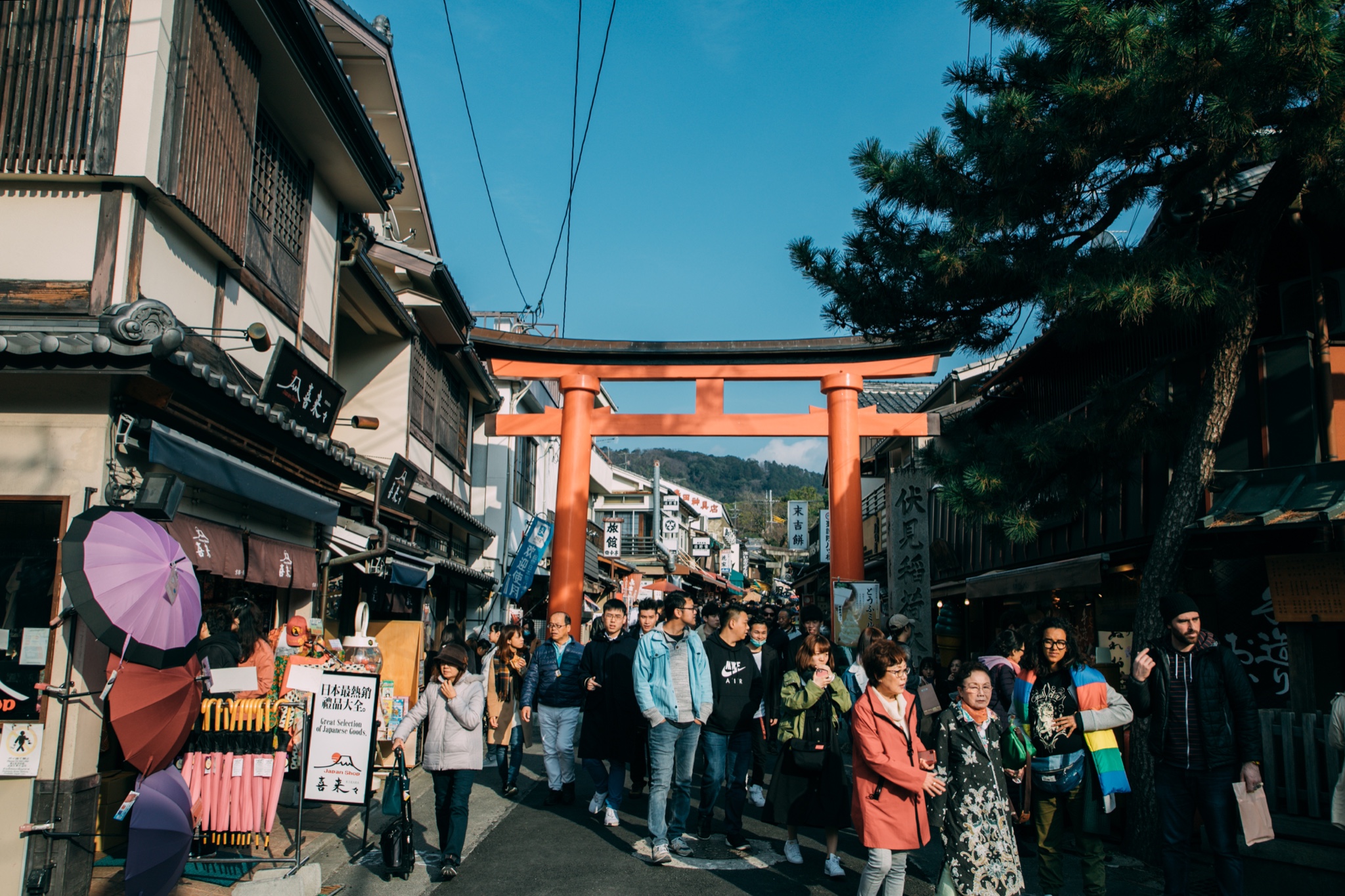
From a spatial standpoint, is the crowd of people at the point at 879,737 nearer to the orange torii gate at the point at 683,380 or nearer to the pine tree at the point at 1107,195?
the pine tree at the point at 1107,195

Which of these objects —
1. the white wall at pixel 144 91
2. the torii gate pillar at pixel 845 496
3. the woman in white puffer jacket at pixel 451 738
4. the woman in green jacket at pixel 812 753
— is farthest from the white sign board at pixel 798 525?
the white wall at pixel 144 91

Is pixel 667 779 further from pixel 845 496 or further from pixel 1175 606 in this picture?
pixel 845 496

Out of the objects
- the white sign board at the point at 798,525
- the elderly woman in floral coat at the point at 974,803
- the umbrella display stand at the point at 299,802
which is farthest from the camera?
the white sign board at the point at 798,525

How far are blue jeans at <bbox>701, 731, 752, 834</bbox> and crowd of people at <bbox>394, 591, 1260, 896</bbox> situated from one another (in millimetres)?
16

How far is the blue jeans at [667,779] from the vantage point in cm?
667

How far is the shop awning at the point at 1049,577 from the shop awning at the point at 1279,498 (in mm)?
2073

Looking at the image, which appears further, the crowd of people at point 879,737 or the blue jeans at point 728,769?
the blue jeans at point 728,769

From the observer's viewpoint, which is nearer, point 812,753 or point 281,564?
point 812,753

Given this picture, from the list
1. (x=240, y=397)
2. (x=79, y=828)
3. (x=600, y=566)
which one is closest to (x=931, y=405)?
(x=600, y=566)

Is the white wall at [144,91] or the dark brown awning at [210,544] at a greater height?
the white wall at [144,91]

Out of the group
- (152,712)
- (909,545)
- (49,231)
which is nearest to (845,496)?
→ (909,545)

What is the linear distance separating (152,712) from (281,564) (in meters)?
3.50

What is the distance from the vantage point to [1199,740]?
17.8ft

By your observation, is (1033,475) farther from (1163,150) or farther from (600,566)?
(600,566)
